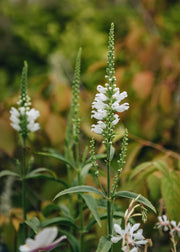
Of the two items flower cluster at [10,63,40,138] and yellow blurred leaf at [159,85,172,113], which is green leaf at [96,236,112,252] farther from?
yellow blurred leaf at [159,85,172,113]

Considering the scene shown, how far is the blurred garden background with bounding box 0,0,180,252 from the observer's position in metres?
1.13

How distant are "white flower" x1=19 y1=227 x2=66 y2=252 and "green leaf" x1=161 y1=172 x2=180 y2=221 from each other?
35 cm

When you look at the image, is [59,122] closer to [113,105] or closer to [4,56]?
[113,105]

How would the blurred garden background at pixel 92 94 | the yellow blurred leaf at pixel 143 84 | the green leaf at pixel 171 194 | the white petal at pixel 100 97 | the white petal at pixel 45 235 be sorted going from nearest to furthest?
the white petal at pixel 45 235
the white petal at pixel 100 97
the green leaf at pixel 171 194
the blurred garden background at pixel 92 94
the yellow blurred leaf at pixel 143 84

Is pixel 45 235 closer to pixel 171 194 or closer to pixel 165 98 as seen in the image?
pixel 171 194

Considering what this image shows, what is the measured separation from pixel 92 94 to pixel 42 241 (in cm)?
113

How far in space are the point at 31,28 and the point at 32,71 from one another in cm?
48

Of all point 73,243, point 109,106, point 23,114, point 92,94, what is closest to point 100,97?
point 109,106

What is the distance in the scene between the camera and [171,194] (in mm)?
913

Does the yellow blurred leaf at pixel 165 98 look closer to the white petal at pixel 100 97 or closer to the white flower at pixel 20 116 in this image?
the white flower at pixel 20 116

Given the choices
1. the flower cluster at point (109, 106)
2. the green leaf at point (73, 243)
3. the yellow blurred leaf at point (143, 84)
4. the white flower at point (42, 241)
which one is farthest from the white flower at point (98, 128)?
the yellow blurred leaf at point (143, 84)

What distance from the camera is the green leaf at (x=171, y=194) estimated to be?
88 cm

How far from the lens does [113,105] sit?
71cm

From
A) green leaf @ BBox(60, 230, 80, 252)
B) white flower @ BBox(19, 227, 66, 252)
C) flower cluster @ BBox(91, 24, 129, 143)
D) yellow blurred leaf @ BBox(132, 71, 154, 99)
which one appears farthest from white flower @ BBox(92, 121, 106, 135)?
yellow blurred leaf @ BBox(132, 71, 154, 99)
